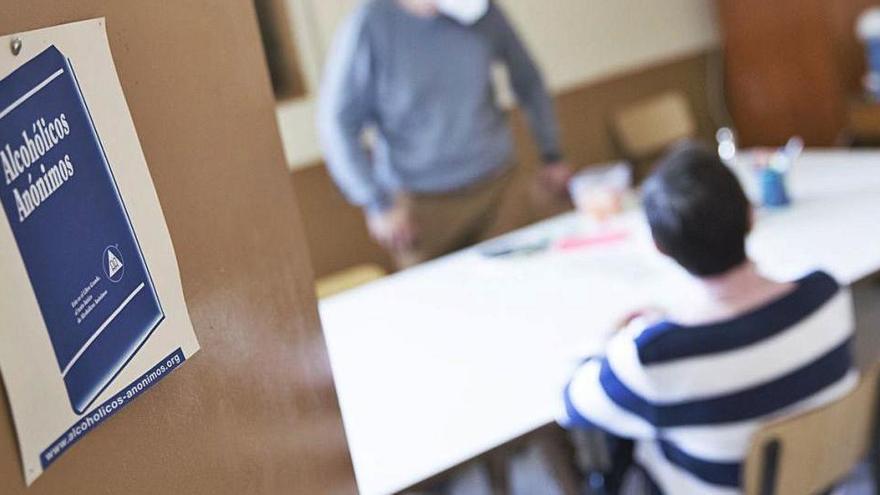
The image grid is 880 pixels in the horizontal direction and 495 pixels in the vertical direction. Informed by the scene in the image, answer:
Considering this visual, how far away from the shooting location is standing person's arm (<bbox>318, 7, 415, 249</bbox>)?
10.5 ft

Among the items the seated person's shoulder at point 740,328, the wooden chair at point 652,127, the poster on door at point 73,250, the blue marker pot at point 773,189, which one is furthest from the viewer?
the wooden chair at point 652,127

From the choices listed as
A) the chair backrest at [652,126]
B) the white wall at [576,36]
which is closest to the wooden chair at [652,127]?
the chair backrest at [652,126]

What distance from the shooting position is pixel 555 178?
3461 millimetres

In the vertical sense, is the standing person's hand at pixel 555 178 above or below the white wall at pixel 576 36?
below

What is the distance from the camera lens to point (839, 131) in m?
4.62

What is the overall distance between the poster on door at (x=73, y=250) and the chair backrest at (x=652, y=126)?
363 centimetres

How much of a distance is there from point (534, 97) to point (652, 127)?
2.97ft

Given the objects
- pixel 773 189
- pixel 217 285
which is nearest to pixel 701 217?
pixel 217 285

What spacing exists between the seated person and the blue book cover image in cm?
99

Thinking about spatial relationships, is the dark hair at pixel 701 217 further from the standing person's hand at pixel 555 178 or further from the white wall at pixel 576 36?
the white wall at pixel 576 36

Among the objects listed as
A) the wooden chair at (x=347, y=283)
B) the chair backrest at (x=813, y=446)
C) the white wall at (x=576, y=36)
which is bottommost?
the chair backrest at (x=813, y=446)

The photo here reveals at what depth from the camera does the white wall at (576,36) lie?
3941mm

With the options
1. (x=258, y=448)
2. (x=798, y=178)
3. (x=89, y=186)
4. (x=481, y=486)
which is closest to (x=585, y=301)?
(x=481, y=486)

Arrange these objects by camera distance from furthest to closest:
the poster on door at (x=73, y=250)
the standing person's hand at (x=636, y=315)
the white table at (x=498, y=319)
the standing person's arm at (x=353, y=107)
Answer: the standing person's arm at (x=353, y=107) < the standing person's hand at (x=636, y=315) < the white table at (x=498, y=319) < the poster on door at (x=73, y=250)
